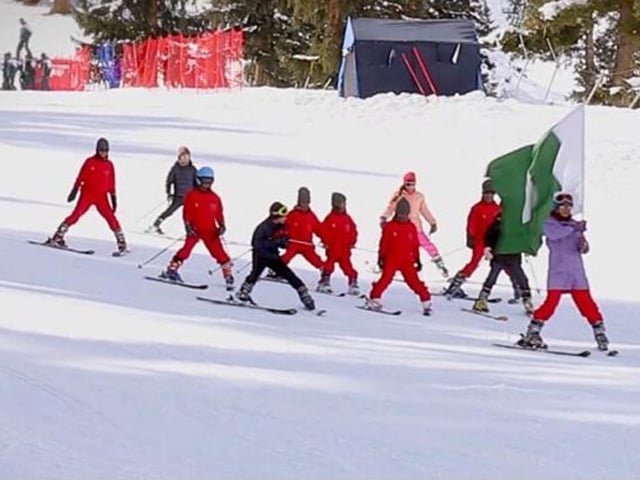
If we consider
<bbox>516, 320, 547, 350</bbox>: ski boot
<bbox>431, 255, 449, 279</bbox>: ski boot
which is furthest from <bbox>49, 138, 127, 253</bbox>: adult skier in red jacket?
<bbox>516, 320, 547, 350</bbox>: ski boot

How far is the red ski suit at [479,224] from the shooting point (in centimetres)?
1281

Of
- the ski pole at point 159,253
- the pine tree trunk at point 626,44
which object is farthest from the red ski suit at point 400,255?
the pine tree trunk at point 626,44

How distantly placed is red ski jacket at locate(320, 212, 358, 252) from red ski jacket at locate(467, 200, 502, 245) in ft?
4.74

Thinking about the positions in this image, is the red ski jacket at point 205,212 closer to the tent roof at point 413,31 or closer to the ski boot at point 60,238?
the ski boot at point 60,238

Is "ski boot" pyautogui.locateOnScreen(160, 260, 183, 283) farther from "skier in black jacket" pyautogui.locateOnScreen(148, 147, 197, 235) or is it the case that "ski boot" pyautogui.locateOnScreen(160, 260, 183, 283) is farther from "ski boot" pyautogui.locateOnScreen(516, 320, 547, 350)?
"ski boot" pyautogui.locateOnScreen(516, 320, 547, 350)

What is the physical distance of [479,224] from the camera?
12906 mm

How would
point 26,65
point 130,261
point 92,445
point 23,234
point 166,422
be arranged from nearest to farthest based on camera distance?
point 92,445 → point 166,422 → point 130,261 → point 23,234 → point 26,65

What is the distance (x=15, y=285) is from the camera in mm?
11117

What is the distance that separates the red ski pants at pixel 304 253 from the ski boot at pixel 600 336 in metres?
3.93

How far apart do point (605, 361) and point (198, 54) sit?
99.8 feet

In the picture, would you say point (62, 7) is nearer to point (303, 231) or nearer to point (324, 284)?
point (303, 231)

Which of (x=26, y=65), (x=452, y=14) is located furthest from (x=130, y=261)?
(x=26, y=65)

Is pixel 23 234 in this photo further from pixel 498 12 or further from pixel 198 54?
pixel 498 12

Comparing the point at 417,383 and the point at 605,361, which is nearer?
the point at 417,383
